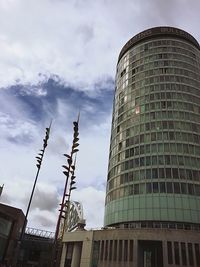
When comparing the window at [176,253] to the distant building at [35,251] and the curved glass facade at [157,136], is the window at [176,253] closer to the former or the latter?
the curved glass facade at [157,136]

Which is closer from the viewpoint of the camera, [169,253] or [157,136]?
[169,253]

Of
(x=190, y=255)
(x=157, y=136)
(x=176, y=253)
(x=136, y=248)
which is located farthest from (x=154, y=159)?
(x=190, y=255)

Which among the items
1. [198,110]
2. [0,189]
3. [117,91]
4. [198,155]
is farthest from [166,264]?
[117,91]

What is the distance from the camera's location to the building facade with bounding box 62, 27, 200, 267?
164 feet

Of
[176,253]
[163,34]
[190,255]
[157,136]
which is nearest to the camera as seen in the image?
[190,255]

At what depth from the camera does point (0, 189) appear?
233 ft

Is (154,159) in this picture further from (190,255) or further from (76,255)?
(76,255)

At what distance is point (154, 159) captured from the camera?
6191cm

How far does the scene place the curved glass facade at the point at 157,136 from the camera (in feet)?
187

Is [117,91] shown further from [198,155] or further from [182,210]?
[182,210]

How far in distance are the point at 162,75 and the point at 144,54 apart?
1180cm

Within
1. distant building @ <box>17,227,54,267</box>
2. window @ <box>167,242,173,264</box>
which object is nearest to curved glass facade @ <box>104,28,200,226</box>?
window @ <box>167,242,173,264</box>

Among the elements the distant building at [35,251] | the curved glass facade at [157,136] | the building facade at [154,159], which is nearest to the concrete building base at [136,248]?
the building facade at [154,159]

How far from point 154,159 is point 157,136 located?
6.45 meters
